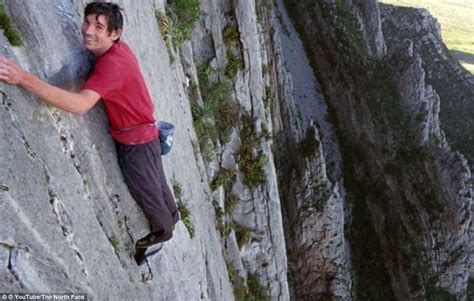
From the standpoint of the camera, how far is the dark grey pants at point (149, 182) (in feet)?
23.2

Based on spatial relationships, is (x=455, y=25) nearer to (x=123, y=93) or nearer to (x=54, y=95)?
(x=123, y=93)

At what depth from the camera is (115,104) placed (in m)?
6.27

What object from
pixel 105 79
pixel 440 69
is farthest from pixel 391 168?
pixel 105 79

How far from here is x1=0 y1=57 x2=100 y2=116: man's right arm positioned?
15.7ft

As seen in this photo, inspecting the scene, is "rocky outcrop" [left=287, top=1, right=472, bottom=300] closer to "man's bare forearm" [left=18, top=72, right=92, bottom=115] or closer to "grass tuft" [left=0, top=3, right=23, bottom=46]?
"man's bare forearm" [left=18, top=72, right=92, bottom=115]

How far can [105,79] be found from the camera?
568cm

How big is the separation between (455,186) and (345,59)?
47.0 ft

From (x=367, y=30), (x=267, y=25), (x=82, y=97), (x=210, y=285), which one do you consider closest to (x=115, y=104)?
(x=82, y=97)

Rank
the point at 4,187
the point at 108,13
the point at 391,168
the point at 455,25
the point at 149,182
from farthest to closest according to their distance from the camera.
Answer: the point at 455,25 < the point at 391,168 < the point at 149,182 < the point at 108,13 < the point at 4,187

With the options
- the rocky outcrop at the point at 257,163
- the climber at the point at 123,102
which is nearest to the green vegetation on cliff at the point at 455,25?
the rocky outcrop at the point at 257,163

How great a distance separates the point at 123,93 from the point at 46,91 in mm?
1205

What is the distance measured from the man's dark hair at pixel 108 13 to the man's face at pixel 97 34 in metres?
0.05

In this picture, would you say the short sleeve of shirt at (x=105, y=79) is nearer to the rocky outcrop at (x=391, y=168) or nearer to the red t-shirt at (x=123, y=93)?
the red t-shirt at (x=123, y=93)

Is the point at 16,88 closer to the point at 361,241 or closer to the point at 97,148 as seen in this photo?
the point at 97,148
